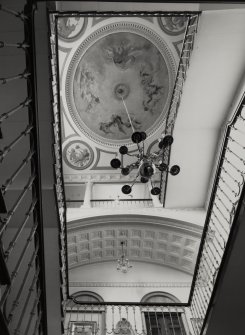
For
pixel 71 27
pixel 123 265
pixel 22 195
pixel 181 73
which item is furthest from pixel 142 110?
pixel 22 195

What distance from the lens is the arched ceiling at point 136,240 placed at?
11.1 metres

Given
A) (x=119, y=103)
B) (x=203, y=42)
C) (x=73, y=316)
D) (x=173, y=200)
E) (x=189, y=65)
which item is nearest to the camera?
(x=203, y=42)

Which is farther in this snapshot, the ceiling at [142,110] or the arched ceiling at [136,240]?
the arched ceiling at [136,240]

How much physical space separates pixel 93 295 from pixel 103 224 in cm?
252

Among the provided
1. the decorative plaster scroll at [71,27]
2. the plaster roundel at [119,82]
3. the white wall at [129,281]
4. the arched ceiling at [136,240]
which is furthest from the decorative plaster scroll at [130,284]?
the decorative plaster scroll at [71,27]

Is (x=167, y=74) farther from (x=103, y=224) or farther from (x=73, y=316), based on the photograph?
(x=73, y=316)

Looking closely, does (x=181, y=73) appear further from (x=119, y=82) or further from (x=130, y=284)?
(x=130, y=284)

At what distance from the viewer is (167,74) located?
13.5m

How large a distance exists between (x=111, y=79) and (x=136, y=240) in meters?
7.20

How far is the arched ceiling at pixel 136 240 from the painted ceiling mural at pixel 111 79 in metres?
4.27

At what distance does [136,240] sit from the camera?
11641 millimetres

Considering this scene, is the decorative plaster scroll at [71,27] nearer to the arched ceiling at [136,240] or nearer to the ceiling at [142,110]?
the ceiling at [142,110]

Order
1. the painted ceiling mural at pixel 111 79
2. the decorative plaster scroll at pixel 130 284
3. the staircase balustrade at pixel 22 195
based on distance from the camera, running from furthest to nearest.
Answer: the painted ceiling mural at pixel 111 79
the decorative plaster scroll at pixel 130 284
the staircase balustrade at pixel 22 195

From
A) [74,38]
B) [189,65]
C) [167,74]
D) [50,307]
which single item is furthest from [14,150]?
[167,74]
